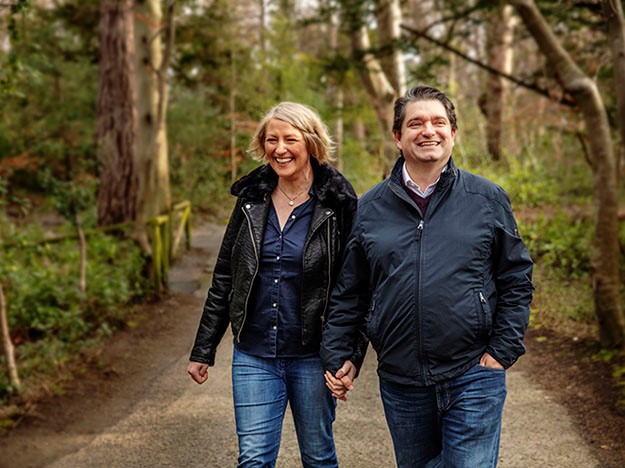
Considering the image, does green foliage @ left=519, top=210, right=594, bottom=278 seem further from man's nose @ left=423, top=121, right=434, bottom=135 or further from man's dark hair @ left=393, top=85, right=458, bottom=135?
man's nose @ left=423, top=121, right=434, bottom=135

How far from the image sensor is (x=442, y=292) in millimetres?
2502

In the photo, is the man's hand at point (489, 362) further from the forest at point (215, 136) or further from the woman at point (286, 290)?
the forest at point (215, 136)

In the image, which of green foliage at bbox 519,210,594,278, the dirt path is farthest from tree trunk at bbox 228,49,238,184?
the dirt path

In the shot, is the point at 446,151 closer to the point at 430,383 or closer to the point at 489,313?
the point at 489,313

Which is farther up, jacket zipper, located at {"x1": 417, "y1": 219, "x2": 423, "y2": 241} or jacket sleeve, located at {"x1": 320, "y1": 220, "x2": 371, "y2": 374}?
jacket zipper, located at {"x1": 417, "y1": 219, "x2": 423, "y2": 241}

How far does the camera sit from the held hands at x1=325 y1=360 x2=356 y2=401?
110 inches

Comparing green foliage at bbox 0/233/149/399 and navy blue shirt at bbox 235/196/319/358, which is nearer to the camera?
navy blue shirt at bbox 235/196/319/358

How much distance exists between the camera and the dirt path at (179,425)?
4.50 meters

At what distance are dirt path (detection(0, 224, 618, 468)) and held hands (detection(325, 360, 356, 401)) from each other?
5.59ft

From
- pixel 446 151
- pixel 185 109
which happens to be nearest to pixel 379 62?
pixel 185 109

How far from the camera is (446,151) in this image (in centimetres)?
266

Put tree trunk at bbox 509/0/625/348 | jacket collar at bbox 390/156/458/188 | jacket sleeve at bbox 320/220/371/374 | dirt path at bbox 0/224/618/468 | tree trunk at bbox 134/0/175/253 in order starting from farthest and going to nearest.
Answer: tree trunk at bbox 134/0/175/253, tree trunk at bbox 509/0/625/348, dirt path at bbox 0/224/618/468, jacket sleeve at bbox 320/220/371/374, jacket collar at bbox 390/156/458/188

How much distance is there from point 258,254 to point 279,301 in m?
0.22

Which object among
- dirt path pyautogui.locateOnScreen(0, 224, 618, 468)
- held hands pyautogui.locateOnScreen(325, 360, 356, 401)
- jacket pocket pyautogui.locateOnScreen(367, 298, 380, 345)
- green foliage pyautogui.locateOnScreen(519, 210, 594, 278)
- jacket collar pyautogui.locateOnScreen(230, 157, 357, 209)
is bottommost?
dirt path pyautogui.locateOnScreen(0, 224, 618, 468)
